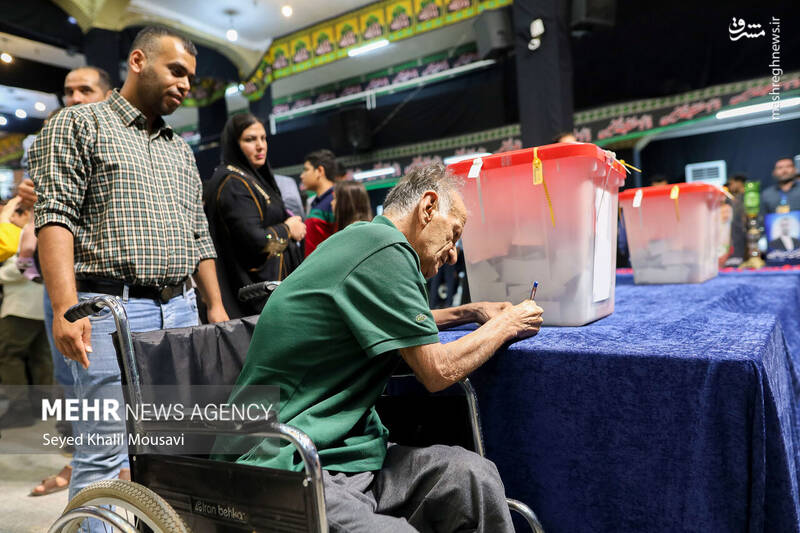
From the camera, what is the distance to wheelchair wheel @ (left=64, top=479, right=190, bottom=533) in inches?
29.0

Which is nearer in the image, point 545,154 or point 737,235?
point 545,154

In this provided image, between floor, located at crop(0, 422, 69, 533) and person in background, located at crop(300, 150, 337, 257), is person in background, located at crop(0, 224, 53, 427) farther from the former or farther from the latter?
person in background, located at crop(300, 150, 337, 257)

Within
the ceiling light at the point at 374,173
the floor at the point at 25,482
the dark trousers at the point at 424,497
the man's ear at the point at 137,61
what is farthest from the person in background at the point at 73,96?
the ceiling light at the point at 374,173

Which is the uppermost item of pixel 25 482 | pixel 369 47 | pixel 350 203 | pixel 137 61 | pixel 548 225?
pixel 369 47

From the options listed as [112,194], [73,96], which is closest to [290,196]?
[73,96]

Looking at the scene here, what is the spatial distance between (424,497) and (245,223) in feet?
4.79

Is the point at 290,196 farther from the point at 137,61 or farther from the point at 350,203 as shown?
the point at 137,61

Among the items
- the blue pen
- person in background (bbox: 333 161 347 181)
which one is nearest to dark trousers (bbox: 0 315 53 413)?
person in background (bbox: 333 161 347 181)

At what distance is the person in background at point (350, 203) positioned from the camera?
237cm

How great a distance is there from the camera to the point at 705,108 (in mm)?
5590

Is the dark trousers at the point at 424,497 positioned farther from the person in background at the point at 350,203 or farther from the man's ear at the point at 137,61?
the person in background at the point at 350,203

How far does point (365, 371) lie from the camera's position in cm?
91

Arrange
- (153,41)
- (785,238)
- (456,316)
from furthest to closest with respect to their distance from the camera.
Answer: (785,238) < (153,41) < (456,316)

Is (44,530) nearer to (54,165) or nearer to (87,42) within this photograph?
(54,165)
